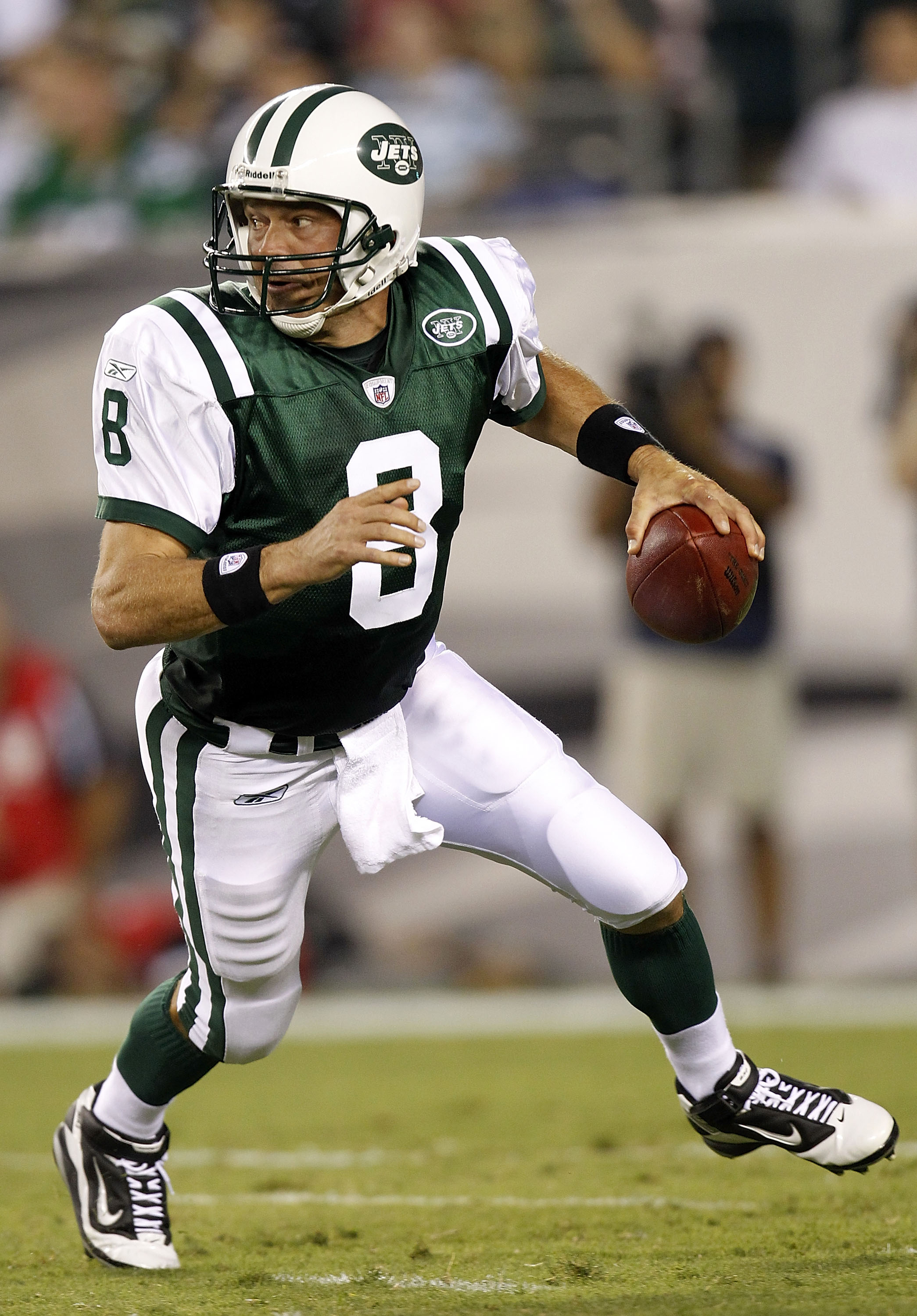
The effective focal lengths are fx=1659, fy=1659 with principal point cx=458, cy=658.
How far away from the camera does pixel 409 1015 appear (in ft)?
20.8

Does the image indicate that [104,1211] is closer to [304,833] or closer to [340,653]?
[304,833]

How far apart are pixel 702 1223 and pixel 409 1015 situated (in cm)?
329

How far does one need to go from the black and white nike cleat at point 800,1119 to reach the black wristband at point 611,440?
1.05 m

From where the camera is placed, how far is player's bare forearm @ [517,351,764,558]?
8.89 ft

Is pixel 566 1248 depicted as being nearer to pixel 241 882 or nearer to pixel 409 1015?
pixel 241 882

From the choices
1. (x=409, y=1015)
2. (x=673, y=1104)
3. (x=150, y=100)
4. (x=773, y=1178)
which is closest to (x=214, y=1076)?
(x=409, y=1015)

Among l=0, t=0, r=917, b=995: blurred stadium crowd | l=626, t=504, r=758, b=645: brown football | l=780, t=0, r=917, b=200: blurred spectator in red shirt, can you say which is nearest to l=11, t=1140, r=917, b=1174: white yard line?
l=626, t=504, r=758, b=645: brown football

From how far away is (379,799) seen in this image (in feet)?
9.14

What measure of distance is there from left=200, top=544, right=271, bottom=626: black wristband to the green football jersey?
6.2 inches

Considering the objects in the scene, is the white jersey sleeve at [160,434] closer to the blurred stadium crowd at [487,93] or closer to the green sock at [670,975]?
the green sock at [670,975]

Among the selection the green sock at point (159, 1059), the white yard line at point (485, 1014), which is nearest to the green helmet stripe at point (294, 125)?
the green sock at point (159, 1059)

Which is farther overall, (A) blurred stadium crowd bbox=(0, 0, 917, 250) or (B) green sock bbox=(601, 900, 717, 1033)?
(A) blurred stadium crowd bbox=(0, 0, 917, 250)

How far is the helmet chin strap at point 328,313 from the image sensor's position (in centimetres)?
271

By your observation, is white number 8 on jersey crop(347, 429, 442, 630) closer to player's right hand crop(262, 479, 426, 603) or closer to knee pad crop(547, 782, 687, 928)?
player's right hand crop(262, 479, 426, 603)
